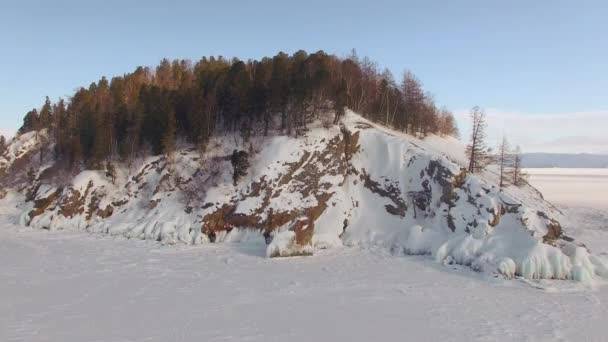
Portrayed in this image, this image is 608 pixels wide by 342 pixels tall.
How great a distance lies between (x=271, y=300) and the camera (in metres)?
14.6

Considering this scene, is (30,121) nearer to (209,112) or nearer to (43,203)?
(43,203)

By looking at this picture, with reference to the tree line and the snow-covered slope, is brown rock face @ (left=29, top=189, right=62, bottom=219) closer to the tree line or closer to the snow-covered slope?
the snow-covered slope

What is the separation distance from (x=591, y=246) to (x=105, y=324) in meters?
29.6

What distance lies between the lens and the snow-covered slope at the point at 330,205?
68.8ft

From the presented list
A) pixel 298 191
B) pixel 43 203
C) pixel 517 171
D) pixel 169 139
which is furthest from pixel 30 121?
pixel 517 171

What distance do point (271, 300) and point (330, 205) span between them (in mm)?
12577

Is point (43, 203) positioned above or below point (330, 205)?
below

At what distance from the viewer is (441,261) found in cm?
2064

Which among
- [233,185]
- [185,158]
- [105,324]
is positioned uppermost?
[185,158]

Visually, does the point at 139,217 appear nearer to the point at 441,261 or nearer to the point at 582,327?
the point at 441,261

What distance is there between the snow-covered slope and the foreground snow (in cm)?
191

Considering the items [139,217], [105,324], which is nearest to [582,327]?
[105,324]

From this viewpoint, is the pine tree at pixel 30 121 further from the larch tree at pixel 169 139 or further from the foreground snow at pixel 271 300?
the foreground snow at pixel 271 300

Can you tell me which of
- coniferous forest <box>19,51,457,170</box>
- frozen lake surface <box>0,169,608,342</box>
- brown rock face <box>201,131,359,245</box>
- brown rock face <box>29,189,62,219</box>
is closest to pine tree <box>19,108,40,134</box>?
coniferous forest <box>19,51,457,170</box>
